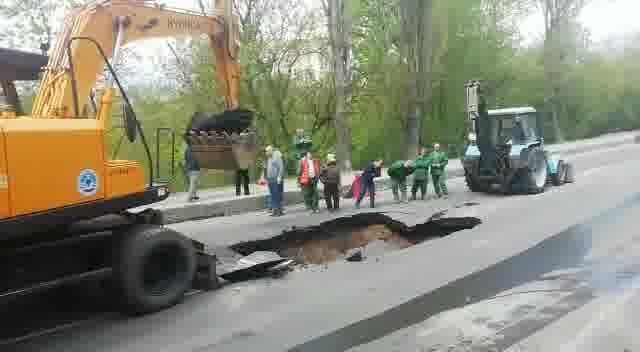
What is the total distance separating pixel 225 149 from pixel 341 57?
37.4 ft

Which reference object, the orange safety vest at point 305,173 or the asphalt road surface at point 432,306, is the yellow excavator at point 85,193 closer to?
the asphalt road surface at point 432,306

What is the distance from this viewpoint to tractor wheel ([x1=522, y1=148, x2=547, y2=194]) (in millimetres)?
11984

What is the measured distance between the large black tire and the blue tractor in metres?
8.15

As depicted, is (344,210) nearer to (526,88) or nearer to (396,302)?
(396,302)

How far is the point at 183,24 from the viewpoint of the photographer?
7133mm

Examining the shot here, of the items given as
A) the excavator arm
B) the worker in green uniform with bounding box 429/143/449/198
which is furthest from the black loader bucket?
the worker in green uniform with bounding box 429/143/449/198

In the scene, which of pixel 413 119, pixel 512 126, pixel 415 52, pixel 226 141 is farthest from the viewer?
pixel 413 119

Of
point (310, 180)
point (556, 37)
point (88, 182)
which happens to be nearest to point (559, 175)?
point (310, 180)

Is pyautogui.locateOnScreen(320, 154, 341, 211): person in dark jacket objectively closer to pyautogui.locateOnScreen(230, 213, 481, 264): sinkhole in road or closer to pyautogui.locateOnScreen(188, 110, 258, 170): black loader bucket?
pyautogui.locateOnScreen(230, 213, 481, 264): sinkhole in road

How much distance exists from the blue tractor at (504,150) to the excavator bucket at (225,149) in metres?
5.87

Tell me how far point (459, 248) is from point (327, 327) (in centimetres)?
320

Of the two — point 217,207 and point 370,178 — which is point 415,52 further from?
point 217,207

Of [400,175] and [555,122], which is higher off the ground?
[555,122]

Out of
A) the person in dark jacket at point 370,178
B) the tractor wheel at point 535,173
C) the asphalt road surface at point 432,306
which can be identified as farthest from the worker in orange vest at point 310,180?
the tractor wheel at point 535,173
